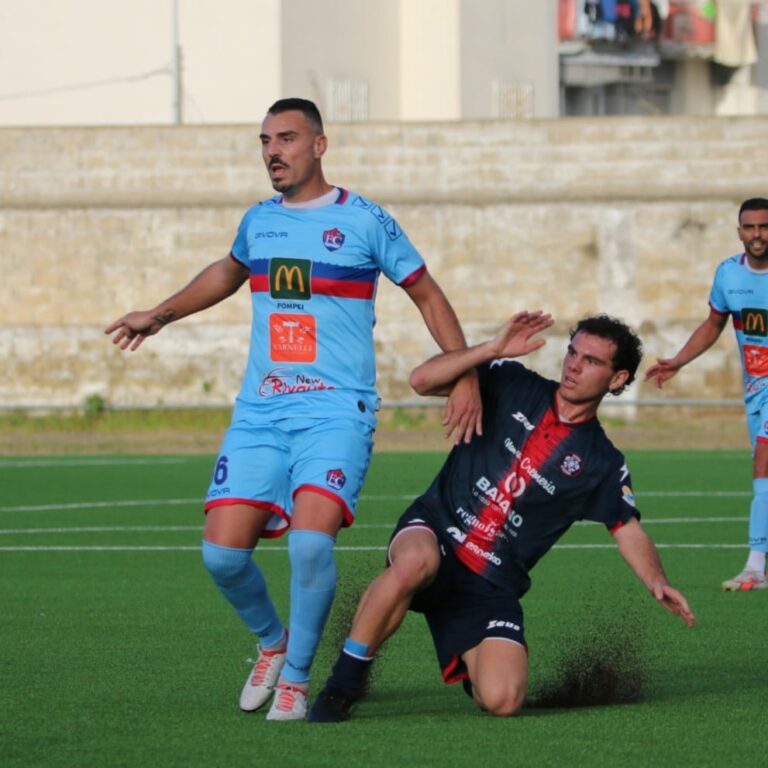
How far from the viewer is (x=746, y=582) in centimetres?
1150

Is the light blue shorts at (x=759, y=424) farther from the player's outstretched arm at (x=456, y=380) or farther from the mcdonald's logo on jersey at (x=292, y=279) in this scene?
the mcdonald's logo on jersey at (x=292, y=279)

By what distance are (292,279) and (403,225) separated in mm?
22203

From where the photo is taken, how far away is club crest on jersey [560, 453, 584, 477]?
7613 mm

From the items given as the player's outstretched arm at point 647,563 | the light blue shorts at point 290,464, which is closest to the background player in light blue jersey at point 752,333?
the player's outstretched arm at point 647,563

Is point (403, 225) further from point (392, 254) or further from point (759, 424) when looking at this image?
point (392, 254)

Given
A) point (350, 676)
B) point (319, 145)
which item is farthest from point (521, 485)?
point (319, 145)

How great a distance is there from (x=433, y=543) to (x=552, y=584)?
4409mm

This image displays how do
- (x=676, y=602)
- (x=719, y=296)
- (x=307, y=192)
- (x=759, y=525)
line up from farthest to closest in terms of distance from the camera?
(x=719, y=296) < (x=759, y=525) < (x=307, y=192) < (x=676, y=602)

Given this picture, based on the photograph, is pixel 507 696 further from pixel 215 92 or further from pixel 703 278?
pixel 215 92

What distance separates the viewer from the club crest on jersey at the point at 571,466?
7613 millimetres

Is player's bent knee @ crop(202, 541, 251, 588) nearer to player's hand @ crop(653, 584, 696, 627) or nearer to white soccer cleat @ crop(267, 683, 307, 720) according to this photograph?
white soccer cleat @ crop(267, 683, 307, 720)

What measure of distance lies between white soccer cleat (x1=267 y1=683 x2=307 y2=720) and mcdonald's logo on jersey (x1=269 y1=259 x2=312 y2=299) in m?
1.51

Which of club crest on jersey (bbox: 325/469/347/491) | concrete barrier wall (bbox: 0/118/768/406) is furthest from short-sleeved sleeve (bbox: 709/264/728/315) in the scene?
concrete barrier wall (bbox: 0/118/768/406)

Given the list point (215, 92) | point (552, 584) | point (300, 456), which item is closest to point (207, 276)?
point (300, 456)
